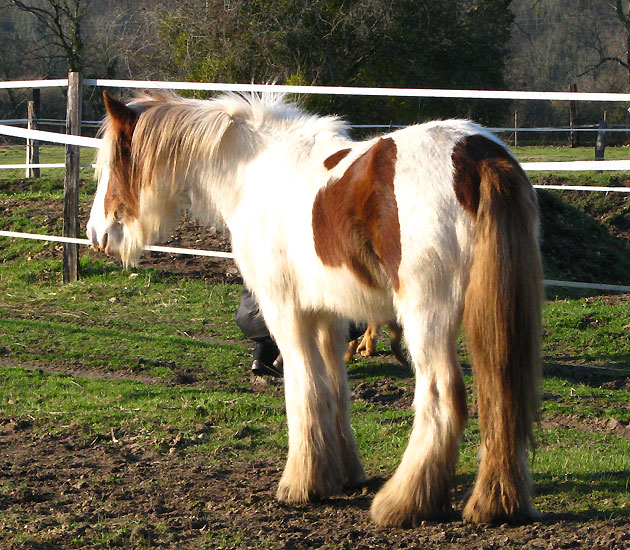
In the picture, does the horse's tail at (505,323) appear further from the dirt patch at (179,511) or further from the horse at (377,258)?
the dirt patch at (179,511)

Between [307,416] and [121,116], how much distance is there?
6.29 feet

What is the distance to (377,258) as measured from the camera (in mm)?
3402

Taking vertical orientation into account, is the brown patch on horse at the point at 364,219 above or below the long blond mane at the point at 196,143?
below

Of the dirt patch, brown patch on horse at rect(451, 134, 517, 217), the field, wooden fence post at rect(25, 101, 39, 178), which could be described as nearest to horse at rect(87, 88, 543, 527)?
brown patch on horse at rect(451, 134, 517, 217)

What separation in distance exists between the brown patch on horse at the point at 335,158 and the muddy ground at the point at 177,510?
1623 mm

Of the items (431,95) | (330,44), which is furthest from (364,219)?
(330,44)

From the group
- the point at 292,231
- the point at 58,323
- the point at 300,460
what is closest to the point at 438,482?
the point at 300,460

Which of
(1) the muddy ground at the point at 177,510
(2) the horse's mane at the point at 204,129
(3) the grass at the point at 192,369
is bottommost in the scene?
(1) the muddy ground at the point at 177,510

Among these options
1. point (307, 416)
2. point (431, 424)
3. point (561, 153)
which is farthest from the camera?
point (561, 153)

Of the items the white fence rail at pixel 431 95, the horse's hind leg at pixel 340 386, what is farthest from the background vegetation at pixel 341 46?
the horse's hind leg at pixel 340 386

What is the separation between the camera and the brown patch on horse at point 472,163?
123 inches

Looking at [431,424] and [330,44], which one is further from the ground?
[330,44]

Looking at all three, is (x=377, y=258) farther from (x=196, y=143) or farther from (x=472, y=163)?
(x=196, y=143)

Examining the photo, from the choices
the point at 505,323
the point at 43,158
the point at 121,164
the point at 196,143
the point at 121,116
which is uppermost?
the point at 43,158
